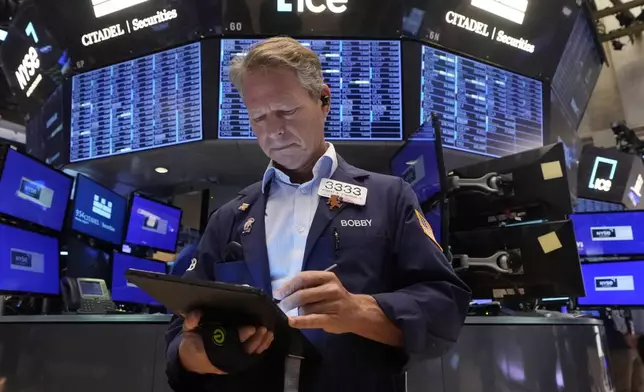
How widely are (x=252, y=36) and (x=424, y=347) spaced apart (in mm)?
3161

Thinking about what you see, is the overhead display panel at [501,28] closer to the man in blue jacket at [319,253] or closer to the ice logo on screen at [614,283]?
the ice logo on screen at [614,283]

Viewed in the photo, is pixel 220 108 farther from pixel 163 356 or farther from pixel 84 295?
pixel 163 356

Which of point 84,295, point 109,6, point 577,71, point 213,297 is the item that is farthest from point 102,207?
point 577,71

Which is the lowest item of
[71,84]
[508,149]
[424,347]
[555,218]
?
[424,347]

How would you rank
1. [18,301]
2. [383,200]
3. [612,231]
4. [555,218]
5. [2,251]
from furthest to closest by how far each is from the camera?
[612,231], [18,301], [2,251], [555,218], [383,200]

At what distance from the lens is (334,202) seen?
3.49 feet

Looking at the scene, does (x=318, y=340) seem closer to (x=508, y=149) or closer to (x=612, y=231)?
(x=508, y=149)

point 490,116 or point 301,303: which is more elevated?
point 490,116

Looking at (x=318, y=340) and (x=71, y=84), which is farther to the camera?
(x=71, y=84)

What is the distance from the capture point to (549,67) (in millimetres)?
4184

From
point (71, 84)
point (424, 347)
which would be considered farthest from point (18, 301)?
point (424, 347)

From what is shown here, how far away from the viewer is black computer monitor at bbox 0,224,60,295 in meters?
2.97

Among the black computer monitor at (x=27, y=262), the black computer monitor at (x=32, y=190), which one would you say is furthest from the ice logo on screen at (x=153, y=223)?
the black computer monitor at (x=27, y=262)

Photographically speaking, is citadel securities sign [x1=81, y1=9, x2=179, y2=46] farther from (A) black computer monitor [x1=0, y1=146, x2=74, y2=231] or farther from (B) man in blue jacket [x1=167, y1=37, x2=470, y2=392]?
(B) man in blue jacket [x1=167, y1=37, x2=470, y2=392]
